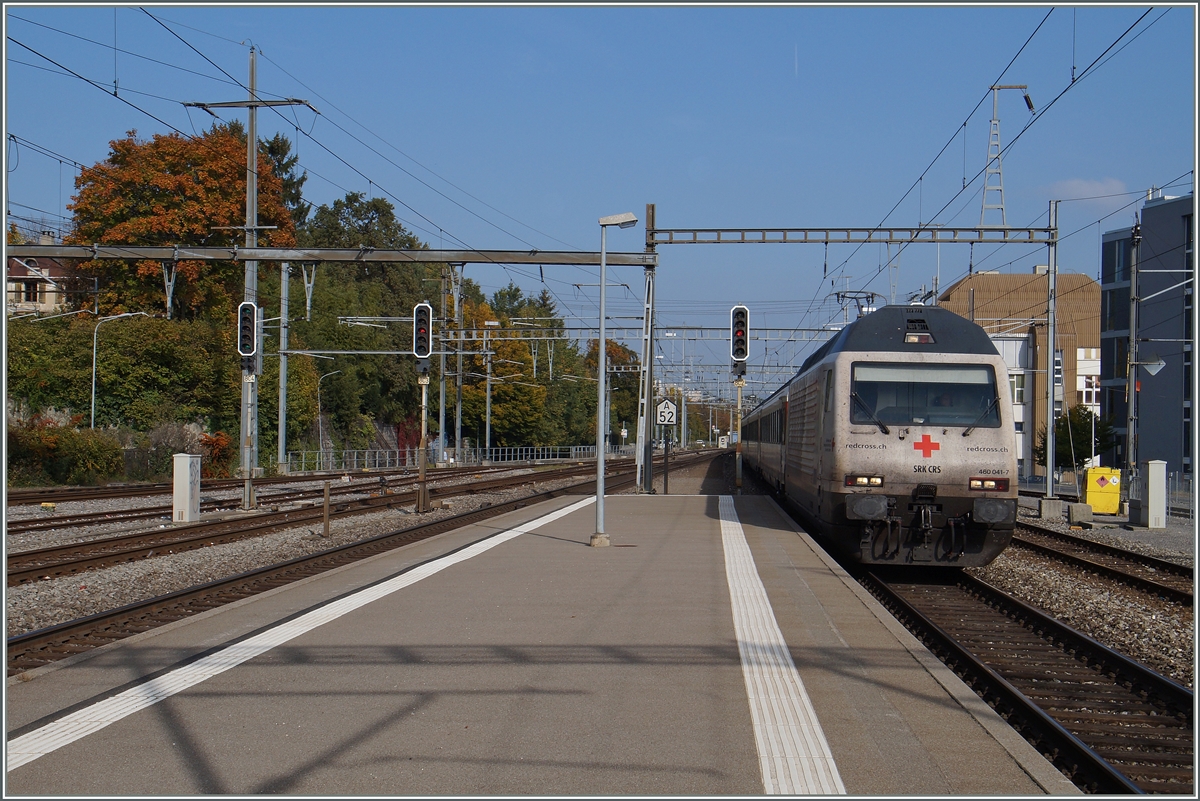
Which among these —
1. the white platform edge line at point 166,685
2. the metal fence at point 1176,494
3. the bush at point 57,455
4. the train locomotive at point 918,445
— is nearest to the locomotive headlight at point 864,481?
the train locomotive at point 918,445

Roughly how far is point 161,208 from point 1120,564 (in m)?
34.6

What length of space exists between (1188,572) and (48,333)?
40.8m

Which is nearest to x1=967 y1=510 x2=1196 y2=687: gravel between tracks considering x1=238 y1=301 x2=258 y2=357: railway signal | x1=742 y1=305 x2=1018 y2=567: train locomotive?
x1=742 y1=305 x2=1018 y2=567: train locomotive

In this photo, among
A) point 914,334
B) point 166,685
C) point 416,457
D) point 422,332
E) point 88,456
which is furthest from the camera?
point 416,457

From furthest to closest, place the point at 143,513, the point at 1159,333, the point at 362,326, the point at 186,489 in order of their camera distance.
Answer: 1. the point at 362,326
2. the point at 1159,333
3. the point at 143,513
4. the point at 186,489

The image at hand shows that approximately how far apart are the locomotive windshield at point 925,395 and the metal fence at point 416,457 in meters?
27.9

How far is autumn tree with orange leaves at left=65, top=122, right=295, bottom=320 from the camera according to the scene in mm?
39000

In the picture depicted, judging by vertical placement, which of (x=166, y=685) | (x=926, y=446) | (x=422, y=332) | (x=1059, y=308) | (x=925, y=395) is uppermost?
(x=1059, y=308)

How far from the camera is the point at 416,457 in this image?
66.6 meters

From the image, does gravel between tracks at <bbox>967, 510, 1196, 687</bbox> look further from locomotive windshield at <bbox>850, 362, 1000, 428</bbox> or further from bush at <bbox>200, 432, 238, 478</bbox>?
bush at <bbox>200, 432, 238, 478</bbox>

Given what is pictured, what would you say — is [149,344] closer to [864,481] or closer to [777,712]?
[864,481]

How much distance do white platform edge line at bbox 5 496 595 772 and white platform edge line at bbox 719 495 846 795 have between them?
3722 millimetres

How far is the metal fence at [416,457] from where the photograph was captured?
48697 millimetres

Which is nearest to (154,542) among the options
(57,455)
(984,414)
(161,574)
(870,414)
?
(161,574)
